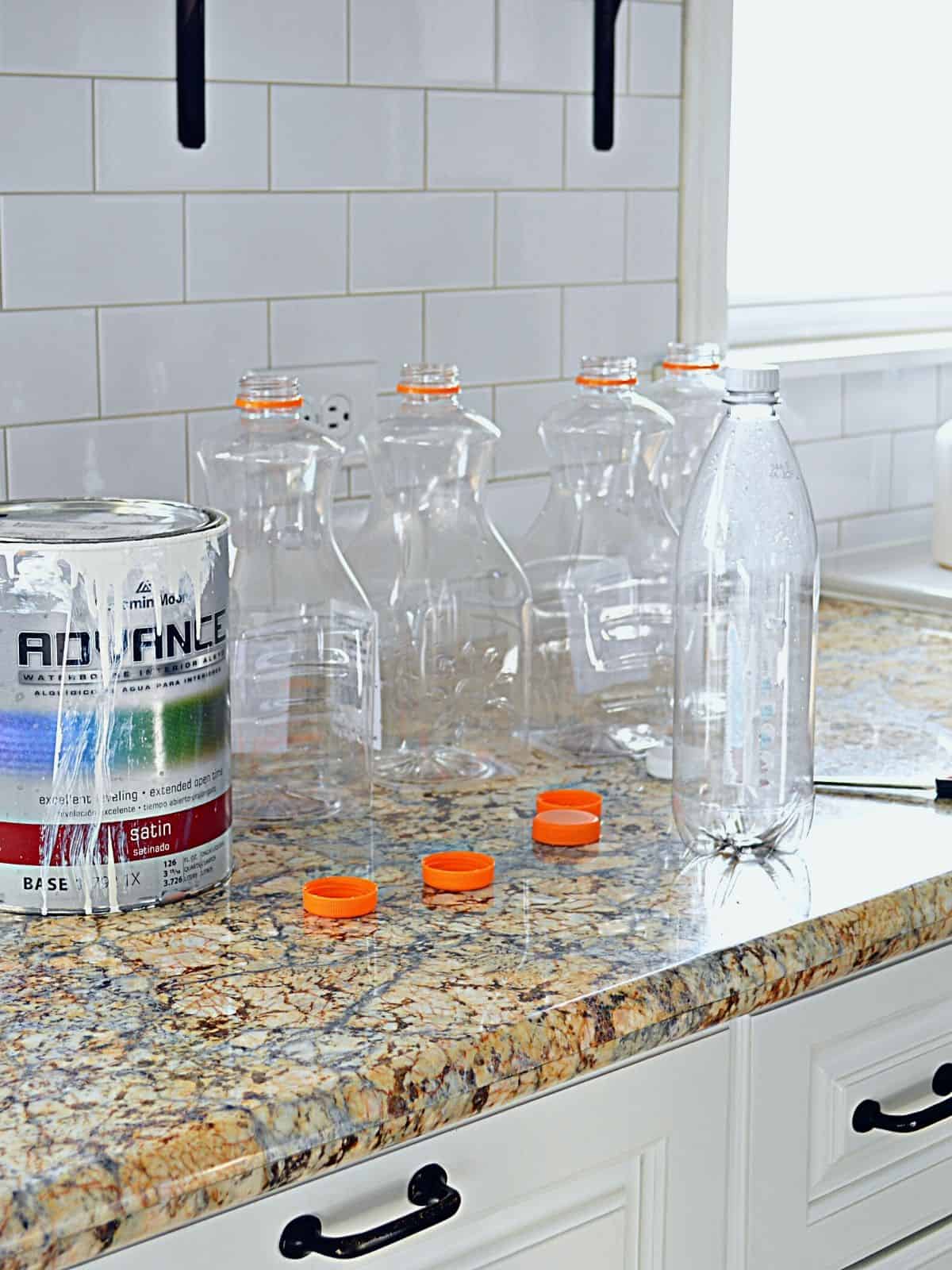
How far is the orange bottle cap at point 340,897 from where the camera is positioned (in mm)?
1044

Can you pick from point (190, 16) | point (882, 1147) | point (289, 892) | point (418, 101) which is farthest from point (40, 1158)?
point (418, 101)

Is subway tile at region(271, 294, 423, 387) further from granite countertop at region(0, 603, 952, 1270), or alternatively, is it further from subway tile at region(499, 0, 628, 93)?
granite countertop at region(0, 603, 952, 1270)

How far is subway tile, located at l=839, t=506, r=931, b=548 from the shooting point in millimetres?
2230

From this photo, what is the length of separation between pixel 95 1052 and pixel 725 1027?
359 millimetres

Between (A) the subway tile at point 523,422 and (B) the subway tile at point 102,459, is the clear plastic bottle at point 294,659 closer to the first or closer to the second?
(B) the subway tile at point 102,459

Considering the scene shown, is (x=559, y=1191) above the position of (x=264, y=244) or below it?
below

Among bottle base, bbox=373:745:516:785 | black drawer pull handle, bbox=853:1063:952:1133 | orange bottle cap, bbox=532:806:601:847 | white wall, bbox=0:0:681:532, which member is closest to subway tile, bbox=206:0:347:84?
white wall, bbox=0:0:681:532

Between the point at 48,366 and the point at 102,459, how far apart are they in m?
0.09

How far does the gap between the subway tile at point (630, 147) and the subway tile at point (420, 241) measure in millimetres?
133

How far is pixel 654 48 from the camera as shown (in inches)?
72.3

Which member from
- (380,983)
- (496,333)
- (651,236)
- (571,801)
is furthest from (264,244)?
(380,983)

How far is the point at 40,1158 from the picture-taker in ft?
2.50

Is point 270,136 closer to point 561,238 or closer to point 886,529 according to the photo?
point 561,238

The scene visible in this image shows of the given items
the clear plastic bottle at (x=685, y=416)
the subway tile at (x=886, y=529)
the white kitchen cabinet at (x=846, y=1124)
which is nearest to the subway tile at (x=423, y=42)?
the clear plastic bottle at (x=685, y=416)
